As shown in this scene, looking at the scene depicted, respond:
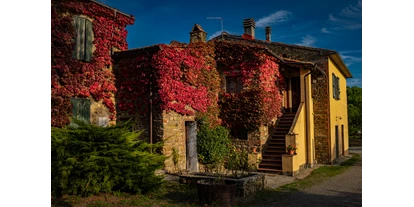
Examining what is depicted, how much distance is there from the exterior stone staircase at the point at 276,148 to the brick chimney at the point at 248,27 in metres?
6.55

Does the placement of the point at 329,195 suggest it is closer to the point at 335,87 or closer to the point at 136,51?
the point at 136,51

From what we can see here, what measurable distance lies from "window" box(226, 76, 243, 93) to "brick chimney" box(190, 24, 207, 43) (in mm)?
2409

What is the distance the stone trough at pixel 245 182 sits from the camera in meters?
8.98

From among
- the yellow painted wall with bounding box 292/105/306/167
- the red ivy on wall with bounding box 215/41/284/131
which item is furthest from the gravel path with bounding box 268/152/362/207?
the red ivy on wall with bounding box 215/41/284/131

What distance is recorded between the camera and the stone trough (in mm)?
8979

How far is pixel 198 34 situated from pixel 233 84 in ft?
10.3

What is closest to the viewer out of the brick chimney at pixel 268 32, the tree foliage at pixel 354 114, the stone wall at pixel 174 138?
the stone wall at pixel 174 138

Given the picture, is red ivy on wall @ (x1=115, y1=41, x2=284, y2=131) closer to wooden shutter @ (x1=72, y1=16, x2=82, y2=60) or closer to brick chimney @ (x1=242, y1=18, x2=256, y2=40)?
wooden shutter @ (x1=72, y1=16, x2=82, y2=60)

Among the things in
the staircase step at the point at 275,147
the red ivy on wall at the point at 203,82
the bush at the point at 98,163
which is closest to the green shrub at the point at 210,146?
the red ivy on wall at the point at 203,82

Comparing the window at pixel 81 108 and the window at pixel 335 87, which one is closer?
the window at pixel 81 108

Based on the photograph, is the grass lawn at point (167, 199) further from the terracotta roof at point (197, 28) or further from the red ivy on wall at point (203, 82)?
the terracotta roof at point (197, 28)

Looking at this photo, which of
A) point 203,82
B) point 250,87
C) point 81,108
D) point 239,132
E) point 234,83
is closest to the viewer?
point 81,108

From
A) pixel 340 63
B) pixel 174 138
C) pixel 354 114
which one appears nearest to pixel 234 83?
pixel 174 138

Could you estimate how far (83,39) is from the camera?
12.1 m
